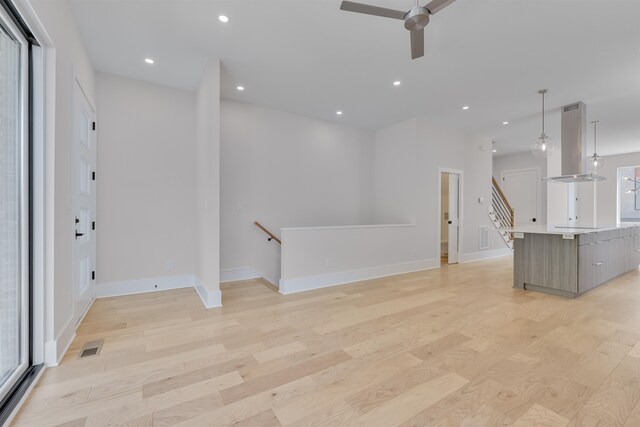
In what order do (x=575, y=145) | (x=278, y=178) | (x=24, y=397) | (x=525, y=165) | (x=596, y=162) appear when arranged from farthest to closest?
(x=525, y=165) → (x=596, y=162) → (x=278, y=178) → (x=575, y=145) → (x=24, y=397)

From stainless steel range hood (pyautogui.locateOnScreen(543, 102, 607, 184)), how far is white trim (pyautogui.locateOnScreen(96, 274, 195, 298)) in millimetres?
6052

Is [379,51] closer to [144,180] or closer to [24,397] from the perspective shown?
[144,180]

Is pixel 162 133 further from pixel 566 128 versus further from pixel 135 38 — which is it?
pixel 566 128

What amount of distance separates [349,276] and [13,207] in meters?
3.88

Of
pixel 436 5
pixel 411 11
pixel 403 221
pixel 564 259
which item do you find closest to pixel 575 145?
pixel 564 259

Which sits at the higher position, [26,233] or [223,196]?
[223,196]

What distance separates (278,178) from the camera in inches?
199

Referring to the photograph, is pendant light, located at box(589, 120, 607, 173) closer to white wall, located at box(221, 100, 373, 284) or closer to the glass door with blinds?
white wall, located at box(221, 100, 373, 284)

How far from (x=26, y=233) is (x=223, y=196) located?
2653 mm

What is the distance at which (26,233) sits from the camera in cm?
194

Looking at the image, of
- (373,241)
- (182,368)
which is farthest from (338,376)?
(373,241)

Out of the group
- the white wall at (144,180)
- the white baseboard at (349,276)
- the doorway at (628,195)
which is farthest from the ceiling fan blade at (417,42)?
the doorway at (628,195)

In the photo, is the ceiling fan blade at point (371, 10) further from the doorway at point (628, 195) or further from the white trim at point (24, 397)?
the doorway at point (628, 195)

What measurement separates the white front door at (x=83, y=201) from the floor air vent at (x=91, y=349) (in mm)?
472
